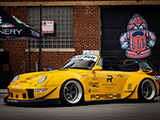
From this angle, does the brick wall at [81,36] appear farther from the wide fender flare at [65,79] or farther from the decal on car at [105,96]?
the wide fender flare at [65,79]

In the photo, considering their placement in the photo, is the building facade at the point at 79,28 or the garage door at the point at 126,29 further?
the garage door at the point at 126,29

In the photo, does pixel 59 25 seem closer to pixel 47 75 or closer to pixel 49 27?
pixel 49 27

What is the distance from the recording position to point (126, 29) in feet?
66.4

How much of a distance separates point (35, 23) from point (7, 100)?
13.1 m

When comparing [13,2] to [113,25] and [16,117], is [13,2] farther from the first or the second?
[16,117]

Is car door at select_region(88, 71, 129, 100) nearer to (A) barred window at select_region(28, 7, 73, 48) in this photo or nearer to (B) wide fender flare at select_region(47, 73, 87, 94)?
(B) wide fender flare at select_region(47, 73, 87, 94)

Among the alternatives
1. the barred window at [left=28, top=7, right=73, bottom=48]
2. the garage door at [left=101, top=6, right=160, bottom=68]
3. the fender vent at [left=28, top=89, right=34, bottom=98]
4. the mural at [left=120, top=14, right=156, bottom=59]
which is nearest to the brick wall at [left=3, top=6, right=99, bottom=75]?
the barred window at [left=28, top=7, right=73, bottom=48]

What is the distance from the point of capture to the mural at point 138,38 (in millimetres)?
20156

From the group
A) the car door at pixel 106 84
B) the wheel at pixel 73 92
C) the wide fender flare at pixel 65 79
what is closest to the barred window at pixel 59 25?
the car door at pixel 106 84

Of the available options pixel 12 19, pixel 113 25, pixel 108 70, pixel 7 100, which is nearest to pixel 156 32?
pixel 113 25

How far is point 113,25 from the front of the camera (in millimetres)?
20312

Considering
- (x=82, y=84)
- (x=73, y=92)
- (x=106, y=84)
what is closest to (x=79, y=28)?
(x=106, y=84)

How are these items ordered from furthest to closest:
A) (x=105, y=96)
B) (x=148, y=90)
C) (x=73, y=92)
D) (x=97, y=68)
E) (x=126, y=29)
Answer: (x=126, y=29)
(x=148, y=90)
(x=105, y=96)
(x=97, y=68)
(x=73, y=92)

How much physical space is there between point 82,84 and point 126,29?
43.4 feet
